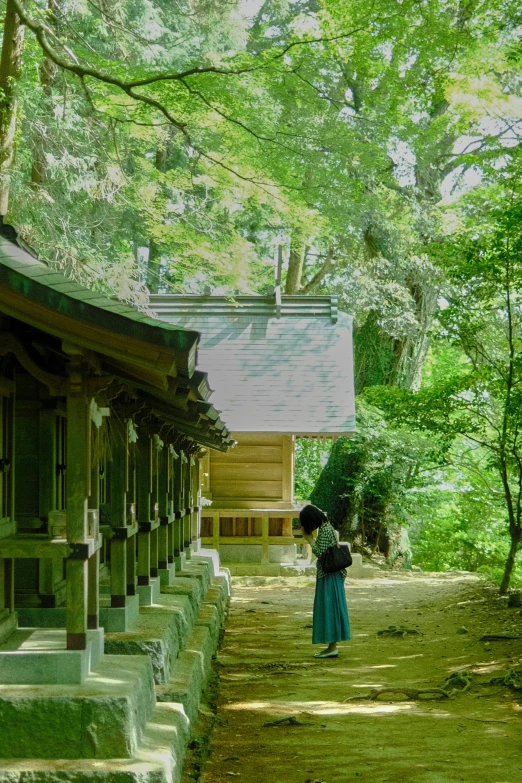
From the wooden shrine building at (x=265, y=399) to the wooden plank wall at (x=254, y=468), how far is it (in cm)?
2

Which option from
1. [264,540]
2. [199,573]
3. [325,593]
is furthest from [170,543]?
[264,540]

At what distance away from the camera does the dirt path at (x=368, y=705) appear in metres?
6.06

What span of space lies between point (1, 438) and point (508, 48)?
1428 centimetres

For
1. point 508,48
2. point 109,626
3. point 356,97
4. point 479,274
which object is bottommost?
point 109,626

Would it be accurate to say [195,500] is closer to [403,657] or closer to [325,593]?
[325,593]

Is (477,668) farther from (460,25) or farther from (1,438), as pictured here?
(460,25)

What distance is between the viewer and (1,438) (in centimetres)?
592

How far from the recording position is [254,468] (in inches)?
821

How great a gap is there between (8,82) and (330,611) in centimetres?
808

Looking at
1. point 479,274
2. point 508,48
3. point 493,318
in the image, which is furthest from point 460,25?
point 493,318

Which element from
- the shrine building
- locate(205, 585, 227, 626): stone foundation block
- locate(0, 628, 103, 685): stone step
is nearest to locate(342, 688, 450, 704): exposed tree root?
the shrine building

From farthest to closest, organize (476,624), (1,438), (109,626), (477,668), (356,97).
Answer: (356,97), (476,624), (477,668), (109,626), (1,438)

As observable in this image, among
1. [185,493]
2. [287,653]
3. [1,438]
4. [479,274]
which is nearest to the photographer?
[1,438]

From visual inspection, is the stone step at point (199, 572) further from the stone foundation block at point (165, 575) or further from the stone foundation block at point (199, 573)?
the stone foundation block at point (165, 575)
